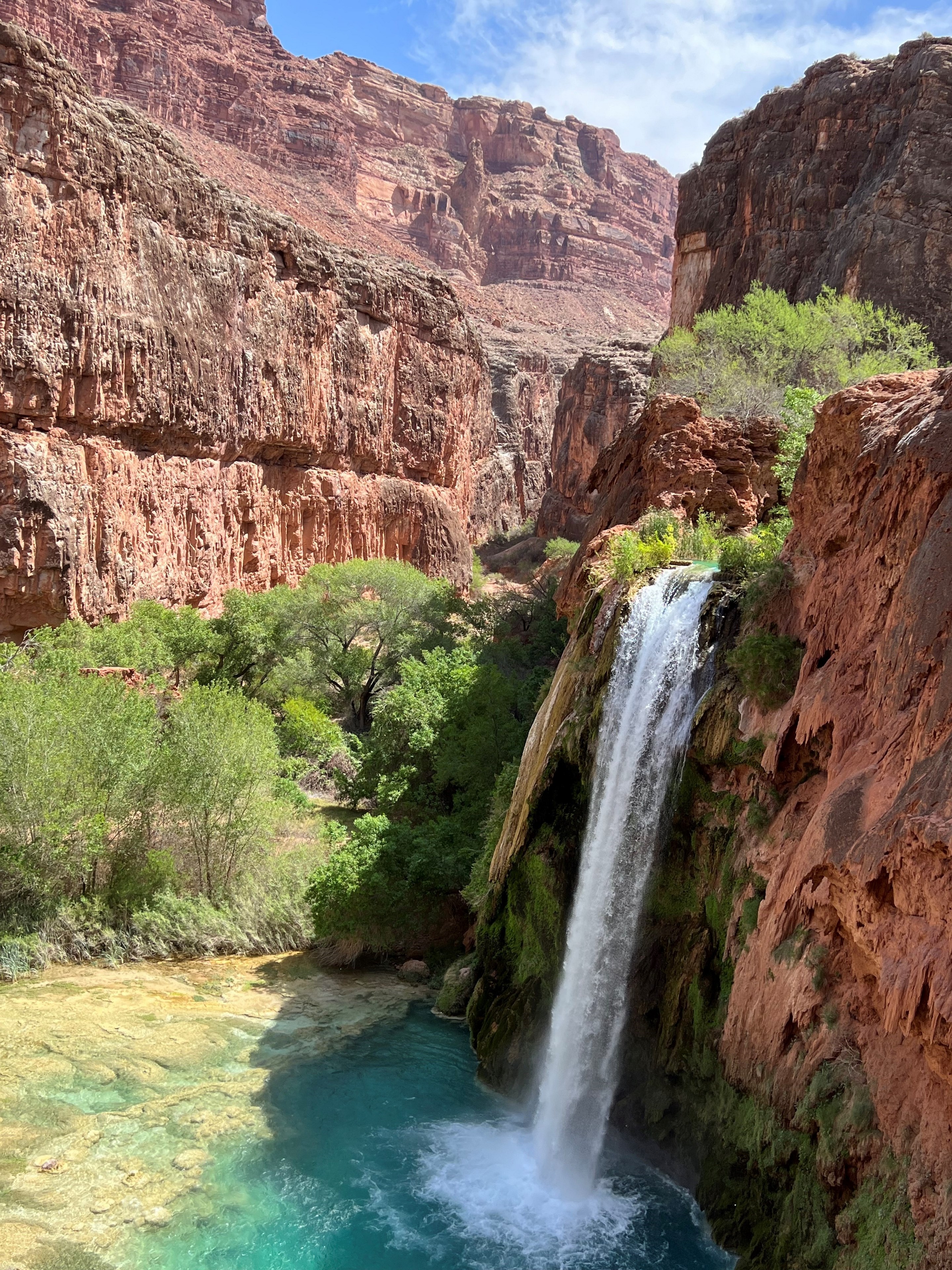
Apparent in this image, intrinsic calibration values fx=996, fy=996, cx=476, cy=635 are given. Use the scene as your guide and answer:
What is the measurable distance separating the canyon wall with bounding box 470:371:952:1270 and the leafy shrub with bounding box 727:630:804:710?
3.9 inches

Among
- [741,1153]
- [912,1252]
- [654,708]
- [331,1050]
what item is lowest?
[331,1050]

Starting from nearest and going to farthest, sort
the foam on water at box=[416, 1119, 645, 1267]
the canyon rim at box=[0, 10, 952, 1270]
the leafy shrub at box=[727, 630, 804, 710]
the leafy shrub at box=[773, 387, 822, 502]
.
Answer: the canyon rim at box=[0, 10, 952, 1270], the foam on water at box=[416, 1119, 645, 1267], the leafy shrub at box=[727, 630, 804, 710], the leafy shrub at box=[773, 387, 822, 502]

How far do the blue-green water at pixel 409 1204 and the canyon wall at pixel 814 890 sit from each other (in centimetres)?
70

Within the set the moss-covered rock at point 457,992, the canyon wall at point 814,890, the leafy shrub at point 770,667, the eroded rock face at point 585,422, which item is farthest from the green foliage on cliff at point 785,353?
the eroded rock face at point 585,422

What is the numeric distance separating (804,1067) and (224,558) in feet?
115

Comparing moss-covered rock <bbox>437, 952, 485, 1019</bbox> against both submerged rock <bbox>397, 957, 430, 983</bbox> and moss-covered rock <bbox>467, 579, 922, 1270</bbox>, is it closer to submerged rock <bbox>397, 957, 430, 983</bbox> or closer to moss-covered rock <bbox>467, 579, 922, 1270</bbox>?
moss-covered rock <bbox>467, 579, 922, 1270</bbox>

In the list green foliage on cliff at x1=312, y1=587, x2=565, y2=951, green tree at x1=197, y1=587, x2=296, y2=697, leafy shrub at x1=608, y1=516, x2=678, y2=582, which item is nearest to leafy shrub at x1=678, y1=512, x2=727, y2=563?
→ leafy shrub at x1=608, y1=516, x2=678, y2=582

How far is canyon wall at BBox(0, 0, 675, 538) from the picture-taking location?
82812 mm

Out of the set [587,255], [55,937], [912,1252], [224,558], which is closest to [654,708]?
[912,1252]

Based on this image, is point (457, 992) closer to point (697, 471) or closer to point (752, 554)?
point (752, 554)

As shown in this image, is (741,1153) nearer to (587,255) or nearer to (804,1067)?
(804,1067)

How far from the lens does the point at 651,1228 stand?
11242 mm

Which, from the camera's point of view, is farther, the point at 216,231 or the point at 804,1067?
the point at 216,231

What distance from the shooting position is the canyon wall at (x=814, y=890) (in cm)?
809
